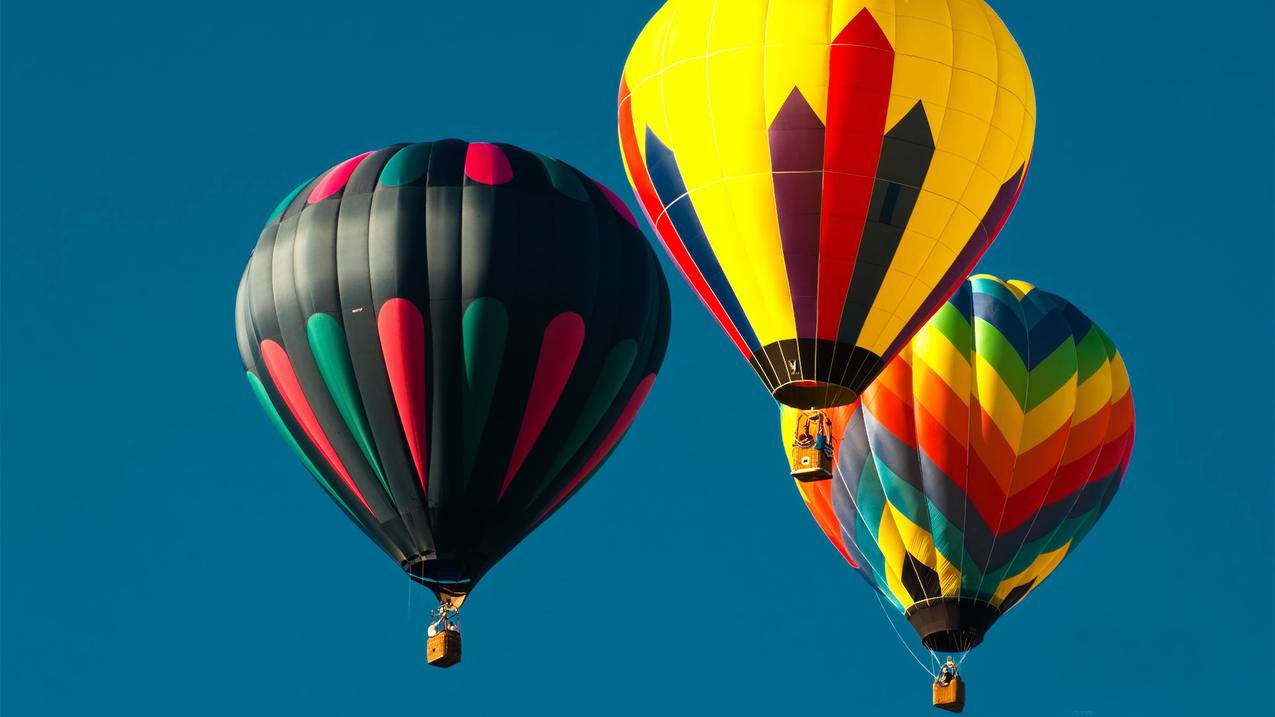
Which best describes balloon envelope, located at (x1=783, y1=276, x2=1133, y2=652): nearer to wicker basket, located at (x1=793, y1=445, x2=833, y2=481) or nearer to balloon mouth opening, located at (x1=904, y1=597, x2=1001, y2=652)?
balloon mouth opening, located at (x1=904, y1=597, x2=1001, y2=652)

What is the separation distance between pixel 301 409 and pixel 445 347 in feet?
4.19

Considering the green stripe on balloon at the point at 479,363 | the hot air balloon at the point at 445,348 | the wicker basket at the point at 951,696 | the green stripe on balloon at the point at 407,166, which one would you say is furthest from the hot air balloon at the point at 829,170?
the wicker basket at the point at 951,696

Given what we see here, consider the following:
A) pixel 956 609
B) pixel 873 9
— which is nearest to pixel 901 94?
pixel 873 9

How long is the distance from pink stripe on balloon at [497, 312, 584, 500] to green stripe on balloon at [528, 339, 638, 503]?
0.30 metres

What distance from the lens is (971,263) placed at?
28.8 metres

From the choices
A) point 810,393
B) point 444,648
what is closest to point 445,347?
point 444,648

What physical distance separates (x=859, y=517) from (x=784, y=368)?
3.69m

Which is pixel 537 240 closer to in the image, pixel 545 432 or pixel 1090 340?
pixel 545 432

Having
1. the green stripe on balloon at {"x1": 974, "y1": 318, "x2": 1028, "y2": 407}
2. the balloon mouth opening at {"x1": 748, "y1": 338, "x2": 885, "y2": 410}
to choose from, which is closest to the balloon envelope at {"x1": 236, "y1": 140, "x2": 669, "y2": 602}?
the balloon mouth opening at {"x1": 748, "y1": 338, "x2": 885, "y2": 410}

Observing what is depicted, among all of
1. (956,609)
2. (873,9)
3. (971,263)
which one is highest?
(873,9)

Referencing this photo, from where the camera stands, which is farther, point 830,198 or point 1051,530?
point 1051,530

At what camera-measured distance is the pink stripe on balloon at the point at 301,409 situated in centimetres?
2864

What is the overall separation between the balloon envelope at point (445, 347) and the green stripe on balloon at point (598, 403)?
0.02 metres

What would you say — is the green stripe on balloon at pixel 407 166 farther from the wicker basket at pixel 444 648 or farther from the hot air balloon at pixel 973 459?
the hot air balloon at pixel 973 459
